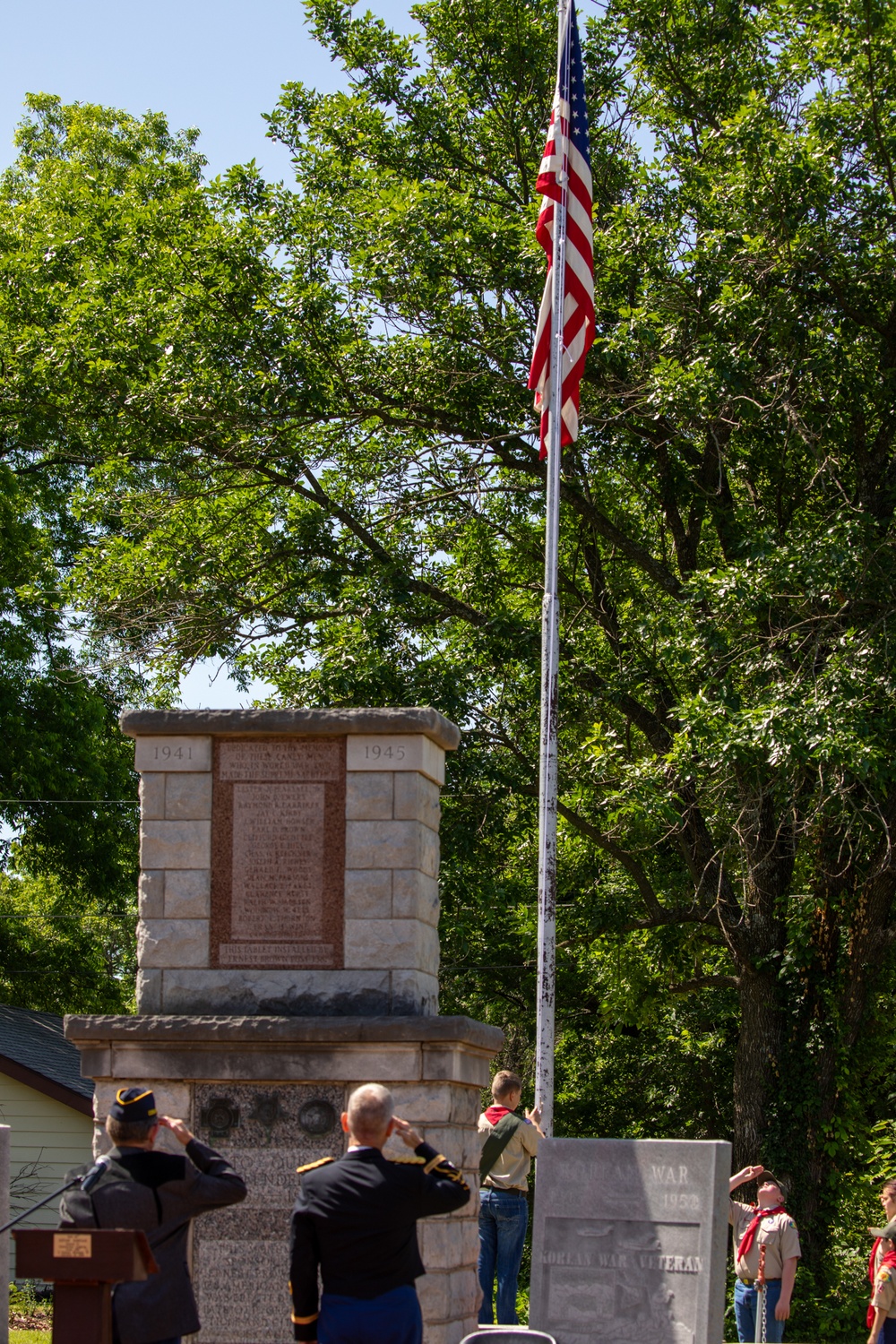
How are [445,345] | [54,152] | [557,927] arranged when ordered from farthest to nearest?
[54,152], [557,927], [445,345]

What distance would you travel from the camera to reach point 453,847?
17.5m

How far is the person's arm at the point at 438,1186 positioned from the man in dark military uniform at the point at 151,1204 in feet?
2.49

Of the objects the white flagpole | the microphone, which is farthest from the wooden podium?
the white flagpole

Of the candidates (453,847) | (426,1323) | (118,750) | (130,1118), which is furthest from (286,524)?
(130,1118)

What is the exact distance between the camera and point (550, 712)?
13.2 m

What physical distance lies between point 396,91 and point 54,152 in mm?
15044

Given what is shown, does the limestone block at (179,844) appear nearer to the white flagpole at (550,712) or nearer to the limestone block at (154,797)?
the limestone block at (154,797)

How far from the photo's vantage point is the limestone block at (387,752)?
873cm

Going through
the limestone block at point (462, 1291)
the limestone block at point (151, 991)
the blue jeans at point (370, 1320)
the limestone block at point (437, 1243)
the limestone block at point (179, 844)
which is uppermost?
the limestone block at point (179, 844)

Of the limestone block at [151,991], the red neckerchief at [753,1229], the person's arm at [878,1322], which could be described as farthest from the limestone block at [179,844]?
the red neckerchief at [753,1229]

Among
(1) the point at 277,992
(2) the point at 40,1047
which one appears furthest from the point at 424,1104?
(2) the point at 40,1047

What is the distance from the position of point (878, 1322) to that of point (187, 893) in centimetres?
489

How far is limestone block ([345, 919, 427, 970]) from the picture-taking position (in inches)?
338

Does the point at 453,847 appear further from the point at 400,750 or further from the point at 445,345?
the point at 400,750
